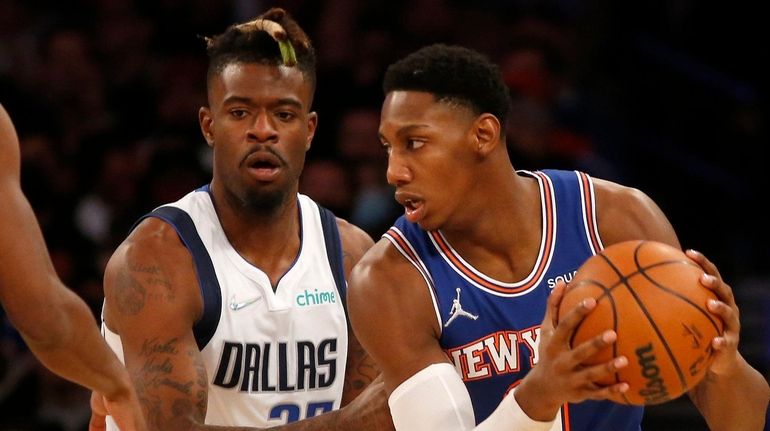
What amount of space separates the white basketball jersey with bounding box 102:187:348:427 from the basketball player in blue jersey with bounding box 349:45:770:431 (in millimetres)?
836

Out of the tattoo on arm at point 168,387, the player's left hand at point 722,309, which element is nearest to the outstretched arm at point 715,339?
the player's left hand at point 722,309

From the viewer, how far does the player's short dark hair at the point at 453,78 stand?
4105mm

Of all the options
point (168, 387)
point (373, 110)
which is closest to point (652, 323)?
point (168, 387)

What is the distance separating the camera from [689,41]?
10.2 m

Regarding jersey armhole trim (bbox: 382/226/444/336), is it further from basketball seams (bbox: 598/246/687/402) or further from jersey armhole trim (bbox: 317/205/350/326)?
jersey armhole trim (bbox: 317/205/350/326)

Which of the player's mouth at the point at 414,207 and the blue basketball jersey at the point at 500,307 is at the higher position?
the player's mouth at the point at 414,207

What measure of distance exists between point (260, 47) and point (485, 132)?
3.79 feet

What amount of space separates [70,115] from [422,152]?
5.39 metres

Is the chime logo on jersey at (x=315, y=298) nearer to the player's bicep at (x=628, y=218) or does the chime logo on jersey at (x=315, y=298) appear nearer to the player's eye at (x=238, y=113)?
the player's eye at (x=238, y=113)

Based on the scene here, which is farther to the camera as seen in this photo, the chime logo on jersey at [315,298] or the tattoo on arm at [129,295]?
the chime logo on jersey at [315,298]

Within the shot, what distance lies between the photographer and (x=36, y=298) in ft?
10.6

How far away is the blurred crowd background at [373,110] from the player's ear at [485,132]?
3253 millimetres

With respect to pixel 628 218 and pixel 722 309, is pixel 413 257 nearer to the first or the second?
pixel 628 218

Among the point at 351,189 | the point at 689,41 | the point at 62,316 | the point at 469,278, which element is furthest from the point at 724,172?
the point at 62,316
